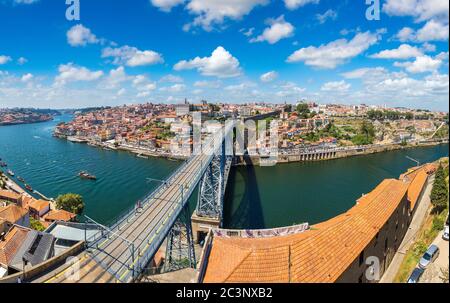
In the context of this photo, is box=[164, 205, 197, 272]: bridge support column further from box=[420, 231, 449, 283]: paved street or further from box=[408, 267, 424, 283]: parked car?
box=[420, 231, 449, 283]: paved street

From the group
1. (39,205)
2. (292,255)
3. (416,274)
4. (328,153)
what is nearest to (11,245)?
(39,205)

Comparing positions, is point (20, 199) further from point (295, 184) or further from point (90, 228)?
point (295, 184)

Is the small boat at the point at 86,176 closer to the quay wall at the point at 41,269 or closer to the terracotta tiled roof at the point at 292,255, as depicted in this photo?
the quay wall at the point at 41,269

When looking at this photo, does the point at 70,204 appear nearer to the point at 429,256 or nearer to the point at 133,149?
the point at 429,256

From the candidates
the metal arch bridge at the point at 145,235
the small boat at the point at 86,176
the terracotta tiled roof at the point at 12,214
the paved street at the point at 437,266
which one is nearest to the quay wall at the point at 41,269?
the metal arch bridge at the point at 145,235

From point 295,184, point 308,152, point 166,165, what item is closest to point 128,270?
point 295,184

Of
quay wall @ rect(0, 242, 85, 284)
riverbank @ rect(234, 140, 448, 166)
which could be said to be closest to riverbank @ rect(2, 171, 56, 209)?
quay wall @ rect(0, 242, 85, 284)
